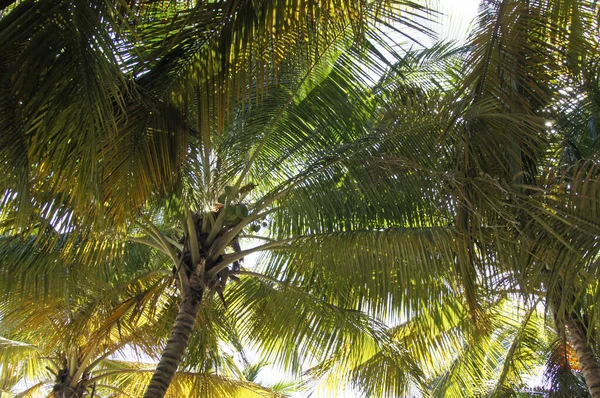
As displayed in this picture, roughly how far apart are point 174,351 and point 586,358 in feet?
15.0

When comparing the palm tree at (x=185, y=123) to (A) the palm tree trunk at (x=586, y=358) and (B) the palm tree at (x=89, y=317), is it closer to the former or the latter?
(B) the palm tree at (x=89, y=317)

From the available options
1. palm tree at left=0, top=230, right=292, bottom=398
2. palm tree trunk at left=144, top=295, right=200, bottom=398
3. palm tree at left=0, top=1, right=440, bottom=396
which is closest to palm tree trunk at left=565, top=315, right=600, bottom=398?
palm tree at left=0, top=1, right=440, bottom=396

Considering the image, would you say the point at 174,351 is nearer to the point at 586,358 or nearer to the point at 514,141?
the point at 514,141

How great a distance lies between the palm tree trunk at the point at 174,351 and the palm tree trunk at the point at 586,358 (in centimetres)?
408

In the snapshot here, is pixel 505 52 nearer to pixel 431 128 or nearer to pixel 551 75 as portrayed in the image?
pixel 551 75

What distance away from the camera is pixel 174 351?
6062 mm

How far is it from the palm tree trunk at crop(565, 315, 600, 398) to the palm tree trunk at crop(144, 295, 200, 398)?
4082mm

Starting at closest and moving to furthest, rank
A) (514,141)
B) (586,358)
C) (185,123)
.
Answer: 1. (185,123)
2. (514,141)
3. (586,358)

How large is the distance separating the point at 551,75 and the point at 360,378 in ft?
13.4

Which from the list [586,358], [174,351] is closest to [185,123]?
[174,351]

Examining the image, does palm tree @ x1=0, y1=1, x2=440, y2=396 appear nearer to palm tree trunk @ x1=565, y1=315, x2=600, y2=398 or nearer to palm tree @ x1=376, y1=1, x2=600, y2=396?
palm tree @ x1=376, y1=1, x2=600, y2=396

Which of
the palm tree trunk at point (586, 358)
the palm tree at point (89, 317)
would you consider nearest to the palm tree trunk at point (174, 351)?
the palm tree at point (89, 317)

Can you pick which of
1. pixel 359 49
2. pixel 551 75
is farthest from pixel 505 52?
pixel 359 49

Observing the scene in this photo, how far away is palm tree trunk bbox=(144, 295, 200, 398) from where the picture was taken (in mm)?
5734
